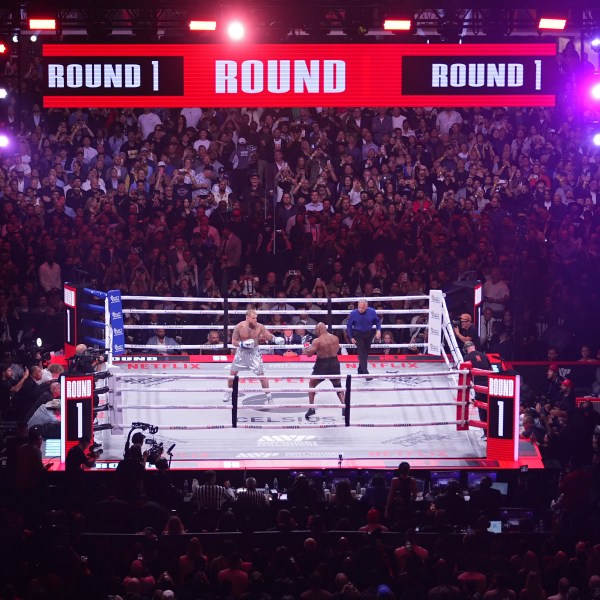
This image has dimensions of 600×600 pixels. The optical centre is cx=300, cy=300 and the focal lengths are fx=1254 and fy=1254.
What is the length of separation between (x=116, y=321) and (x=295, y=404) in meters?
3.08

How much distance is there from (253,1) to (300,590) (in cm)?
776

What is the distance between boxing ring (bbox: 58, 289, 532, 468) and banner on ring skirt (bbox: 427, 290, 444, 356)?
0.02 m

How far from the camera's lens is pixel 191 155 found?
20812mm

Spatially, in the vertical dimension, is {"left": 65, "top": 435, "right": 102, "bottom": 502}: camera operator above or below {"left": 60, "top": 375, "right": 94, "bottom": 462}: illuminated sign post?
below

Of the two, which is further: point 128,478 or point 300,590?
point 128,478

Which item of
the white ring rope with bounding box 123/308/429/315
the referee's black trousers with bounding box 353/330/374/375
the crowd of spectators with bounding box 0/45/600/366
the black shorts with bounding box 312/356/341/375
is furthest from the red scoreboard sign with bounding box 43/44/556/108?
the crowd of spectators with bounding box 0/45/600/366

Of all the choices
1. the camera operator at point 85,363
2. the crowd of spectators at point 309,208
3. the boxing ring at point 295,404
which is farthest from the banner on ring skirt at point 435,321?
the camera operator at point 85,363

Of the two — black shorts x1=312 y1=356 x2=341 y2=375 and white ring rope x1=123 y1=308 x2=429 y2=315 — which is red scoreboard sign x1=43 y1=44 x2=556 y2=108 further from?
white ring rope x1=123 y1=308 x2=429 y2=315

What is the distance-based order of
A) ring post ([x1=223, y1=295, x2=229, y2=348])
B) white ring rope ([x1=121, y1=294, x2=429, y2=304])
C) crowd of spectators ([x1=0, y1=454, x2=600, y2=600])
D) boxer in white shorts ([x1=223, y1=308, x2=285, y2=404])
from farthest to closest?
ring post ([x1=223, y1=295, x2=229, y2=348])
white ring rope ([x1=121, y1=294, x2=429, y2=304])
boxer in white shorts ([x1=223, y1=308, x2=285, y2=404])
crowd of spectators ([x1=0, y1=454, x2=600, y2=600])

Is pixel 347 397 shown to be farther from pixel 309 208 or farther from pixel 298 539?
pixel 309 208

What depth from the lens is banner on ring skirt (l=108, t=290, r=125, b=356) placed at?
16.9 meters

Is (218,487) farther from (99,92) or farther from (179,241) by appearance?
(179,241)

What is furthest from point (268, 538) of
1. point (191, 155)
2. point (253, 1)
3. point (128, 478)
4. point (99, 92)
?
point (191, 155)

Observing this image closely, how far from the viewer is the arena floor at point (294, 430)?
13.8 m
